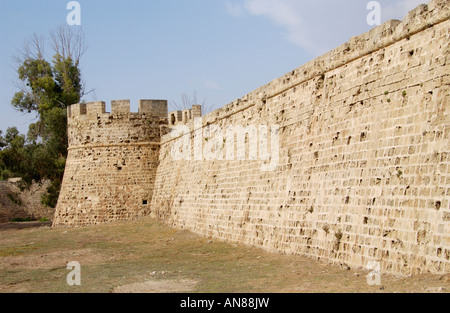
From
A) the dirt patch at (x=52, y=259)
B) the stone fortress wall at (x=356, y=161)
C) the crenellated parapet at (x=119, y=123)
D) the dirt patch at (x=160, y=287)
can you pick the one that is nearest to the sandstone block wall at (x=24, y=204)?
the crenellated parapet at (x=119, y=123)

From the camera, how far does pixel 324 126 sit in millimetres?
8711

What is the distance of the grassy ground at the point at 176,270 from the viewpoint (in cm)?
613

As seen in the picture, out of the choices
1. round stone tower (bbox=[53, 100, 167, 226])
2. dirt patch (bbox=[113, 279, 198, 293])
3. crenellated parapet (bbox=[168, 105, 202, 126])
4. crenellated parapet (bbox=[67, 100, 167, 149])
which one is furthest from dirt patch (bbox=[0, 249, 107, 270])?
crenellated parapet (bbox=[168, 105, 202, 126])

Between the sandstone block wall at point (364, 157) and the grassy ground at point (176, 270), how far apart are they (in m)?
0.40

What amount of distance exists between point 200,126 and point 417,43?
923 centimetres

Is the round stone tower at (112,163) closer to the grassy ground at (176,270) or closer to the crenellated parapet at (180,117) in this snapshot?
the crenellated parapet at (180,117)

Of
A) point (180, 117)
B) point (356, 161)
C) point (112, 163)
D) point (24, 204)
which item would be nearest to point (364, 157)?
point (356, 161)

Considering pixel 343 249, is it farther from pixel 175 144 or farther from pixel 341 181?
pixel 175 144

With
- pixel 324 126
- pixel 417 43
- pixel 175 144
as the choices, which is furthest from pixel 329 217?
pixel 175 144

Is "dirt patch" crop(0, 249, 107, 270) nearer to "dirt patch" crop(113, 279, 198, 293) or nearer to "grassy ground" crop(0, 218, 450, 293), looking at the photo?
"grassy ground" crop(0, 218, 450, 293)

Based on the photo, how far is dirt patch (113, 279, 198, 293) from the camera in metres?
6.27

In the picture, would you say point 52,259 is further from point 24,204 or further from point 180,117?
point 24,204

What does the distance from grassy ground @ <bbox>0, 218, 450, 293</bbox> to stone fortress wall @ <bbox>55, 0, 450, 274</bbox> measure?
399 millimetres

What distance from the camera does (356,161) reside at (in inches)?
299
